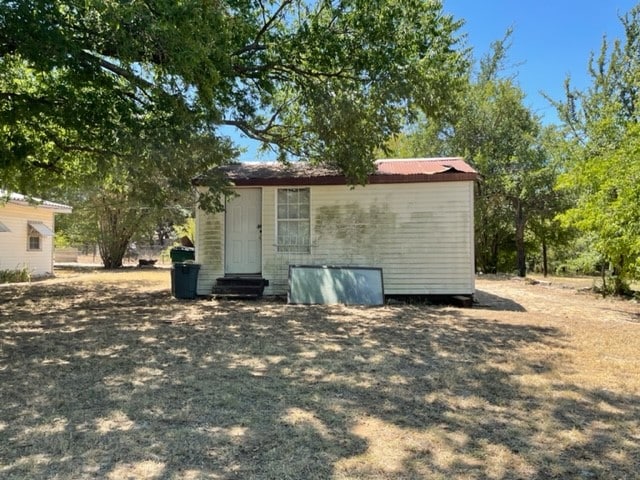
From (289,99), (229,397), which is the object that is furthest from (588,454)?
(289,99)

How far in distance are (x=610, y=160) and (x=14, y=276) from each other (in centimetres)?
1638

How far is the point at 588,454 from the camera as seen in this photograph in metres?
2.83

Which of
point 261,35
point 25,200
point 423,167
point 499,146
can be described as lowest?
point 423,167

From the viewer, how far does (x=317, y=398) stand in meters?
3.74

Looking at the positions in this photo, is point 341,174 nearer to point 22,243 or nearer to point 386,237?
point 386,237

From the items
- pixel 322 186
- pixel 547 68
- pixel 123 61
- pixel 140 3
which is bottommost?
pixel 322 186

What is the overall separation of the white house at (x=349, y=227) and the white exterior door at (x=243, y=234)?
2cm

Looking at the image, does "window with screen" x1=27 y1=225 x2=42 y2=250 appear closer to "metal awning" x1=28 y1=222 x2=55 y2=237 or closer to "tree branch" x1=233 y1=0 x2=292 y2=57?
"metal awning" x1=28 y1=222 x2=55 y2=237

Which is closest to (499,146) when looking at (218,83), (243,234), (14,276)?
(243,234)

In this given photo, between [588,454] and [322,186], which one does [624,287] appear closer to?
[322,186]

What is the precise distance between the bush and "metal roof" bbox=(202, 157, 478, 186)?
9.11 meters

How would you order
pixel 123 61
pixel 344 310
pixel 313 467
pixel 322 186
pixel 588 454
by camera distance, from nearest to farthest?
pixel 313 467, pixel 588 454, pixel 123 61, pixel 344 310, pixel 322 186

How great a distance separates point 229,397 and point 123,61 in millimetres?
4398

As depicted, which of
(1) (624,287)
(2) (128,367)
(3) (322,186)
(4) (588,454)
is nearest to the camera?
(4) (588,454)
